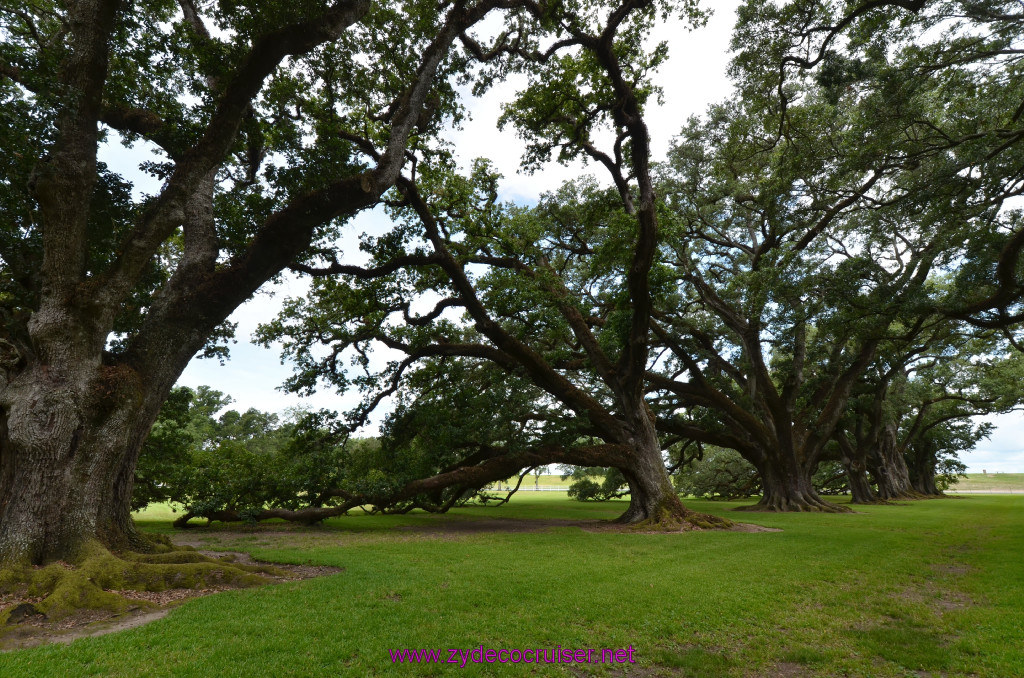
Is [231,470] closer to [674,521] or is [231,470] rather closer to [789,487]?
[674,521]

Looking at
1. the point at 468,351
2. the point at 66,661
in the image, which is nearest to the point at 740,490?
the point at 468,351

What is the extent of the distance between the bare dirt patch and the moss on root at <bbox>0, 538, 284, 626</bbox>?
0.22 ft

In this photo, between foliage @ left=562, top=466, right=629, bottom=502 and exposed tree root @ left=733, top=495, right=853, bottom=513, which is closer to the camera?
exposed tree root @ left=733, top=495, right=853, bottom=513

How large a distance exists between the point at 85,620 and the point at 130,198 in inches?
338

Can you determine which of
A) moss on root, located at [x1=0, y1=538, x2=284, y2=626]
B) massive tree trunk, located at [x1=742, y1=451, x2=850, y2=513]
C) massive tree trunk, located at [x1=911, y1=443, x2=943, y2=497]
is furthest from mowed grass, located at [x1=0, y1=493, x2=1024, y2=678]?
massive tree trunk, located at [x1=911, y1=443, x2=943, y2=497]

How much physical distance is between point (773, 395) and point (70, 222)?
2298cm

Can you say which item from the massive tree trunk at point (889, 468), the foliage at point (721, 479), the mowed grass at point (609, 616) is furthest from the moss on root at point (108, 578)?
the massive tree trunk at point (889, 468)

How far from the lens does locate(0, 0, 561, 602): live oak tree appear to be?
21.6ft

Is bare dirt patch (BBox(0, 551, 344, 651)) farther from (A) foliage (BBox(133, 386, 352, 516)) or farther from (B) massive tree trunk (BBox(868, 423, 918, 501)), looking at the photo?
(B) massive tree trunk (BBox(868, 423, 918, 501))

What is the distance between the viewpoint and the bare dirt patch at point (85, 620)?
4.50m

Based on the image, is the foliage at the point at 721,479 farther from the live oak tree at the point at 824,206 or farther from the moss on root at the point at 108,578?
the moss on root at the point at 108,578

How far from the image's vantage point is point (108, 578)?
6055 millimetres

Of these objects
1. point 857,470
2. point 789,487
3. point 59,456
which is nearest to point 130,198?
point 59,456

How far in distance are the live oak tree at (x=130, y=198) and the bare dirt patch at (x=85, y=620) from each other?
1276 millimetres
